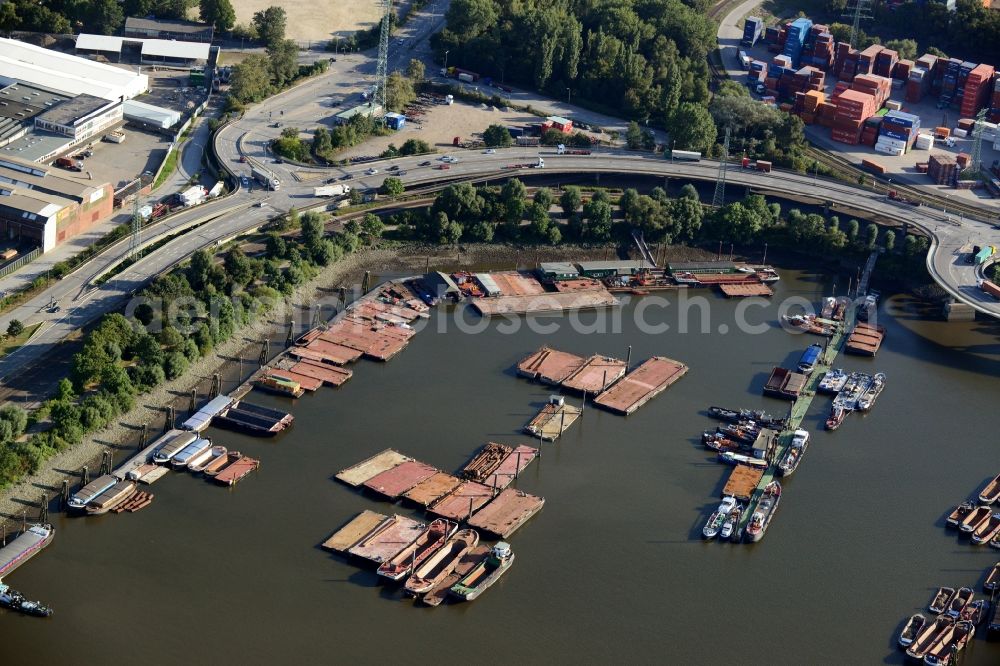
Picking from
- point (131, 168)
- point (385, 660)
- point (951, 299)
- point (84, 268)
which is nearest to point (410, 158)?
point (131, 168)

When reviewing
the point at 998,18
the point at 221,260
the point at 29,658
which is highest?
the point at 998,18

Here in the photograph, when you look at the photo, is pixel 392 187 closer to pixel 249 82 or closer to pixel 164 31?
pixel 249 82

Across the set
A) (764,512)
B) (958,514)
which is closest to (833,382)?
(958,514)

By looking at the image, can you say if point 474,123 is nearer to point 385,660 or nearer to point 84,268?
point 84,268

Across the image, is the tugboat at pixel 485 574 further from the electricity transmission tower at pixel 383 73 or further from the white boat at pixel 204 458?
the electricity transmission tower at pixel 383 73

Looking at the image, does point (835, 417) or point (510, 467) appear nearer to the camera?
point (510, 467)

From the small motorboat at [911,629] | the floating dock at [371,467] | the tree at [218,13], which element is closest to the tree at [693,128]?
the tree at [218,13]

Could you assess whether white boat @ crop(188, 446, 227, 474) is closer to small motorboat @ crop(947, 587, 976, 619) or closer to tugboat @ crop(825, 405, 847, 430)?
tugboat @ crop(825, 405, 847, 430)
